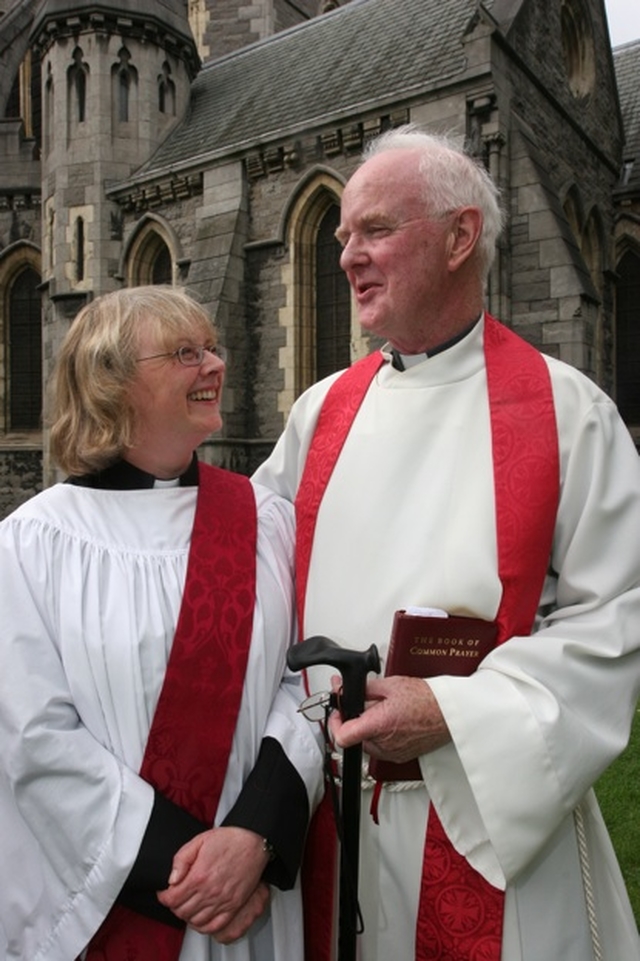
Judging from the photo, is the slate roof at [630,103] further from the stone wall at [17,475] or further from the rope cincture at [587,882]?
the rope cincture at [587,882]

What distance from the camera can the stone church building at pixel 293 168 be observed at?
10859 mm

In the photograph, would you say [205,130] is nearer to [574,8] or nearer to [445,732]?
[574,8]

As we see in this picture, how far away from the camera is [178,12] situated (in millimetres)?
15961

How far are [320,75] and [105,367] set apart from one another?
47.3 ft

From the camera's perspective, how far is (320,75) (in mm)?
14281

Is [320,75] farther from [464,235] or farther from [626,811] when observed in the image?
[464,235]

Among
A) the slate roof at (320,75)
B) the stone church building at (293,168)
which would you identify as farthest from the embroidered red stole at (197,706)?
the slate roof at (320,75)

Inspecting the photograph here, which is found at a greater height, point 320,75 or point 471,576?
point 320,75

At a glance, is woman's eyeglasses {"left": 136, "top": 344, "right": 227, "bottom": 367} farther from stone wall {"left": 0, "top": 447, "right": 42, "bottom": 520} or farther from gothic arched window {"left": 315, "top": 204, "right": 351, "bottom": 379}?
stone wall {"left": 0, "top": 447, "right": 42, "bottom": 520}

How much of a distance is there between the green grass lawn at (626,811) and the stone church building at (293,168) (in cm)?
684

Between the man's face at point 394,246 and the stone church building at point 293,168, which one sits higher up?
the stone church building at point 293,168

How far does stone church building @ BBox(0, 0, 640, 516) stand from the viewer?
1086 centimetres

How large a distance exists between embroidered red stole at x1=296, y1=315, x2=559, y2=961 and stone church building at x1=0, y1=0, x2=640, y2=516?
362 inches

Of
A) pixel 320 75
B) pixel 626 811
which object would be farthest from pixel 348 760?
pixel 320 75
